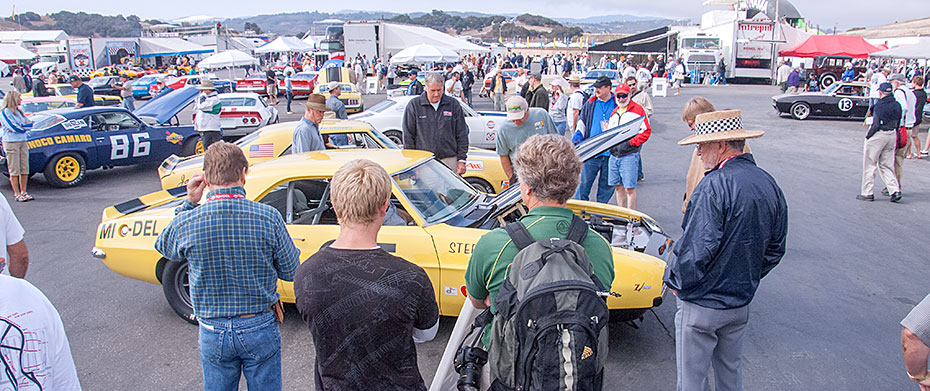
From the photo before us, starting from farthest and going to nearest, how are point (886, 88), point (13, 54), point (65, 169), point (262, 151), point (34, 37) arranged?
point (34, 37) → point (13, 54) → point (65, 169) → point (886, 88) → point (262, 151)

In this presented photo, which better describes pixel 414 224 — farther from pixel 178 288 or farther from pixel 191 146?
pixel 191 146

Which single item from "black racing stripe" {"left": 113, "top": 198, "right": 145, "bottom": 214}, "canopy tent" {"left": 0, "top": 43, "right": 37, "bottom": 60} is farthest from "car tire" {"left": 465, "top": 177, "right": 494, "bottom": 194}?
"canopy tent" {"left": 0, "top": 43, "right": 37, "bottom": 60}

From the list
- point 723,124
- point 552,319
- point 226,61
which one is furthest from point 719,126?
point 226,61

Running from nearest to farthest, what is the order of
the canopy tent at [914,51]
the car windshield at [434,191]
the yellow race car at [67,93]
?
1. the car windshield at [434,191]
2. the canopy tent at [914,51]
3. the yellow race car at [67,93]

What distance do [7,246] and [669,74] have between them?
3289 cm

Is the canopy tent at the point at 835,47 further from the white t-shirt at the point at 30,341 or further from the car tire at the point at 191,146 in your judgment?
the white t-shirt at the point at 30,341

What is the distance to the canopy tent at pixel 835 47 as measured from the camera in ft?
80.5

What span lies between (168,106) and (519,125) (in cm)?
842

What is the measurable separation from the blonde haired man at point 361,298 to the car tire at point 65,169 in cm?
944

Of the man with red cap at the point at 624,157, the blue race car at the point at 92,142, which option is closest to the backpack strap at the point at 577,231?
the man with red cap at the point at 624,157

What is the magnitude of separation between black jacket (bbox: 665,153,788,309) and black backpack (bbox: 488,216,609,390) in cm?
94

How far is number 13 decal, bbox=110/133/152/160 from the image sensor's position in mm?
10164

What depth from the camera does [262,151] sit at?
8.11 metres

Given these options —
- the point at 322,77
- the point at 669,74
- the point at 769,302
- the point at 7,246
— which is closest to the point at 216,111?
the point at 7,246
